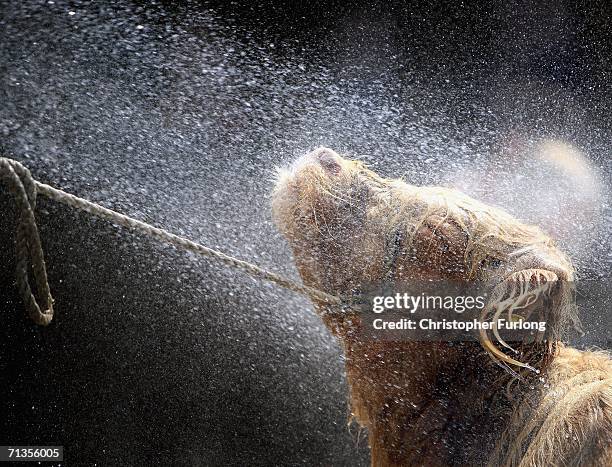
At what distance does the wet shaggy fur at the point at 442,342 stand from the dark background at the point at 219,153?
338 mm

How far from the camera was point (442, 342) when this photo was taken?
1029 mm

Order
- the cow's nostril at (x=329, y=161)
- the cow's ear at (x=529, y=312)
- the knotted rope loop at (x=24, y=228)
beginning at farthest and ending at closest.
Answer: the cow's nostril at (x=329, y=161), the cow's ear at (x=529, y=312), the knotted rope loop at (x=24, y=228)

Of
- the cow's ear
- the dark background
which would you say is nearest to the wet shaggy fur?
the cow's ear

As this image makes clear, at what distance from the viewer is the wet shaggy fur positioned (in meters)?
0.97

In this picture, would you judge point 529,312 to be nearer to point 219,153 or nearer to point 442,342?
point 442,342

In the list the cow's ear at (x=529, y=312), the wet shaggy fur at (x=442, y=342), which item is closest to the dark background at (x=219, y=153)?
the wet shaggy fur at (x=442, y=342)

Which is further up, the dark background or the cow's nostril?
the cow's nostril

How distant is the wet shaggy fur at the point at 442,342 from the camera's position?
972mm

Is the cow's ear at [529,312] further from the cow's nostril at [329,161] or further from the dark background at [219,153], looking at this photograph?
the dark background at [219,153]

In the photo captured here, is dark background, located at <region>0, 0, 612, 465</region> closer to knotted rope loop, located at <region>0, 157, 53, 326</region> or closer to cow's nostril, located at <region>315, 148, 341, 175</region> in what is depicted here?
cow's nostril, located at <region>315, 148, 341, 175</region>

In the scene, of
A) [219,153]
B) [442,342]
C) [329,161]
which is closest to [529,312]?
[442,342]

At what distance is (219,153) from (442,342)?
0.78 meters

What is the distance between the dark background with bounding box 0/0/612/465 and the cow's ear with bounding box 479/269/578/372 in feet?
1.69

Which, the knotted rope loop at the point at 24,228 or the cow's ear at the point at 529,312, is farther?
the cow's ear at the point at 529,312
